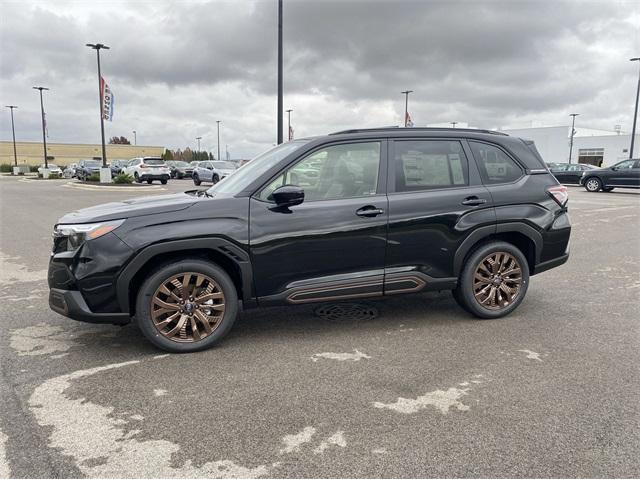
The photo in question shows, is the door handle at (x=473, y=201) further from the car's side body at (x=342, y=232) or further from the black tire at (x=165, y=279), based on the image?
the black tire at (x=165, y=279)

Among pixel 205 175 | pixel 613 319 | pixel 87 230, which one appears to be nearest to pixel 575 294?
pixel 613 319

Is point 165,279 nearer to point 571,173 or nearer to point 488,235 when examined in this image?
point 488,235

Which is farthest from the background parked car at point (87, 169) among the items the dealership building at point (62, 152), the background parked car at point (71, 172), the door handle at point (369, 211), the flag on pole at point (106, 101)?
the dealership building at point (62, 152)

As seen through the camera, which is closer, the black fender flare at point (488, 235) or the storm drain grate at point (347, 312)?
the black fender flare at point (488, 235)

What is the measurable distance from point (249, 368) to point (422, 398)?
1321mm

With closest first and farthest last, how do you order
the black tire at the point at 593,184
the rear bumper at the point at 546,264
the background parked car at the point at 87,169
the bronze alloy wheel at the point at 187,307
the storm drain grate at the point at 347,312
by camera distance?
1. the bronze alloy wheel at the point at 187,307
2. the storm drain grate at the point at 347,312
3. the rear bumper at the point at 546,264
4. the black tire at the point at 593,184
5. the background parked car at the point at 87,169

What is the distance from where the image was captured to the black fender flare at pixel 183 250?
3.86 meters

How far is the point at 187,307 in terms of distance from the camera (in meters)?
4.02

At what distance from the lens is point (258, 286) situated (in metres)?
4.17

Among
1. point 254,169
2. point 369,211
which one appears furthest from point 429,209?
point 254,169

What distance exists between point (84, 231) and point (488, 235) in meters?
3.64

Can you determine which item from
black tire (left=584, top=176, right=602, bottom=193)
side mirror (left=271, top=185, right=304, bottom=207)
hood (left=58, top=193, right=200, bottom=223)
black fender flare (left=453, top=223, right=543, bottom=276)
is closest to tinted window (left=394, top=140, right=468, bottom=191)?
black fender flare (left=453, top=223, right=543, bottom=276)

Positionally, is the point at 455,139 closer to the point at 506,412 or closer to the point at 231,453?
the point at 506,412

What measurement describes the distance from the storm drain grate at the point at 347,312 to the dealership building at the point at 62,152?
88862mm
